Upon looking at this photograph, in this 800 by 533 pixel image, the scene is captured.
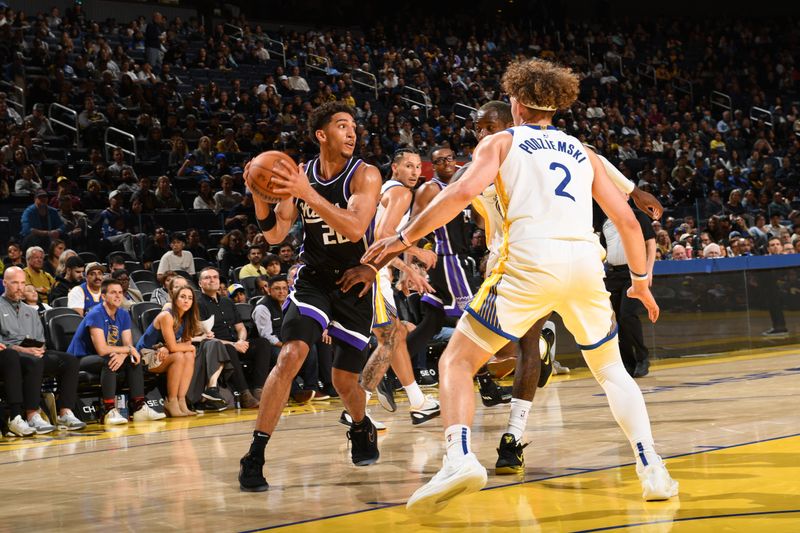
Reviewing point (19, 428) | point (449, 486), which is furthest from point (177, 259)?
point (449, 486)

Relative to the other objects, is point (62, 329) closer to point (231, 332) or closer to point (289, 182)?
point (231, 332)

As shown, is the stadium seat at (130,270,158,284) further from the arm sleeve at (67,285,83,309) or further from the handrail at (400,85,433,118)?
the handrail at (400,85,433,118)

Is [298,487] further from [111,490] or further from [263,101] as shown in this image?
[263,101]

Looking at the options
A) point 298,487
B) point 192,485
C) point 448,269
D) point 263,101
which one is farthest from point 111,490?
point 263,101

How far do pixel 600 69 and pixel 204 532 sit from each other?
85.1 feet

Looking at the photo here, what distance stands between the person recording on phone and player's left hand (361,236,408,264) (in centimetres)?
540

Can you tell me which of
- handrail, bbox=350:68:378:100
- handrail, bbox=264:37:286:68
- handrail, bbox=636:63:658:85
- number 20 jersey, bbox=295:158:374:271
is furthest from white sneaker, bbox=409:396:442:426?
handrail, bbox=636:63:658:85

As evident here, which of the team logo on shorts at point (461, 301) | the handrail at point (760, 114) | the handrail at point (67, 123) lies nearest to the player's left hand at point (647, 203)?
the team logo on shorts at point (461, 301)

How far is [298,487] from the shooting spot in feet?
16.5

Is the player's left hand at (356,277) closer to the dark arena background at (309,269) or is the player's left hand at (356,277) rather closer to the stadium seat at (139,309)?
the dark arena background at (309,269)

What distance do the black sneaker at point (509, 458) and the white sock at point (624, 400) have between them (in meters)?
0.91

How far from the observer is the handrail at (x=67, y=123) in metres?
16.3

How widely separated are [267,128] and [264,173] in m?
13.7

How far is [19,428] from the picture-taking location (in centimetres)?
823
